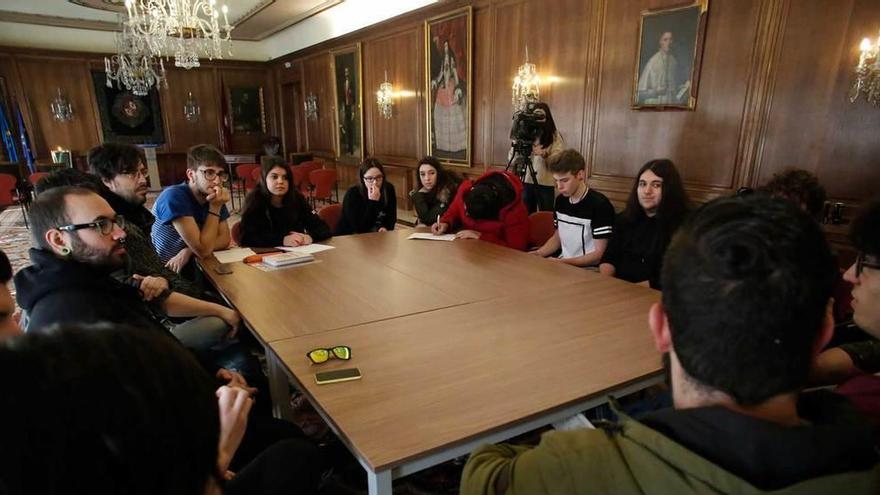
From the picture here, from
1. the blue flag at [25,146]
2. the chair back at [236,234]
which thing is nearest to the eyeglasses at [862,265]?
the chair back at [236,234]

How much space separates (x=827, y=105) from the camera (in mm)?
3055

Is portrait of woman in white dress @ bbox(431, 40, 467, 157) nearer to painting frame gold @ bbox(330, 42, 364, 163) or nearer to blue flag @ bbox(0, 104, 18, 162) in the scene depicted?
painting frame gold @ bbox(330, 42, 364, 163)

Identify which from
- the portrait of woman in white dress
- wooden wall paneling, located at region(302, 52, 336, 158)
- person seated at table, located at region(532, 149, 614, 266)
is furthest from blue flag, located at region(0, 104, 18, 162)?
person seated at table, located at region(532, 149, 614, 266)

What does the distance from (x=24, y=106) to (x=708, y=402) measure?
38.1ft

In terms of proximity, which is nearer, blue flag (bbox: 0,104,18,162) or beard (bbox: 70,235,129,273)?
beard (bbox: 70,235,129,273)

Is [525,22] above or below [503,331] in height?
above

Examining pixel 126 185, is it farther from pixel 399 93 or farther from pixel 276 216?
pixel 399 93

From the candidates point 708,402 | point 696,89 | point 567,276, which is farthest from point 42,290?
point 696,89

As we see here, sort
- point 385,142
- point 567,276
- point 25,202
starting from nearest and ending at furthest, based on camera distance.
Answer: point 567,276 → point 25,202 → point 385,142

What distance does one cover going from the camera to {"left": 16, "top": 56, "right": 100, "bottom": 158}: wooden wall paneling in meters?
8.68

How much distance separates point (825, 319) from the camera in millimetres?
617

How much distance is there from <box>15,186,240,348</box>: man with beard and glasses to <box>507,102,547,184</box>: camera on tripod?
3105 millimetres

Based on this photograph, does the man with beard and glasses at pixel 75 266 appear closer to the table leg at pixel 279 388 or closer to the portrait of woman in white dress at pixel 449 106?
the table leg at pixel 279 388

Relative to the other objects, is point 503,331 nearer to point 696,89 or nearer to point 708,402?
point 708,402
